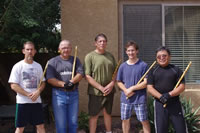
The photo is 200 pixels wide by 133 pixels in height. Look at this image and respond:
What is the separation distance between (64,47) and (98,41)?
24.7 inches

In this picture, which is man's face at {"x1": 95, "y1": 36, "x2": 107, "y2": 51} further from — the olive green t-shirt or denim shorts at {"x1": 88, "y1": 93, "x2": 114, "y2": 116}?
denim shorts at {"x1": 88, "y1": 93, "x2": 114, "y2": 116}

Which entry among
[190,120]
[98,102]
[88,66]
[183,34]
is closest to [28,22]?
[88,66]

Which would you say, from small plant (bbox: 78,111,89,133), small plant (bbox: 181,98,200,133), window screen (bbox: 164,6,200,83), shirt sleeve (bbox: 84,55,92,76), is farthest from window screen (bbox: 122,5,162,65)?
shirt sleeve (bbox: 84,55,92,76)

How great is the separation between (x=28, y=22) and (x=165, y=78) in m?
2.71

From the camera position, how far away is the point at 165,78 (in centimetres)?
408

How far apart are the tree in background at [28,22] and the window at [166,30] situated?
1974mm

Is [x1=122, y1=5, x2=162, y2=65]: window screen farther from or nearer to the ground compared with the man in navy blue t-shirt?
farther from the ground

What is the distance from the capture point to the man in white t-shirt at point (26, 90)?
414 centimetres

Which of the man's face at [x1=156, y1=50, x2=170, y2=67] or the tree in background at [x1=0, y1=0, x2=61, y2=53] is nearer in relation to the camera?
the man's face at [x1=156, y1=50, x2=170, y2=67]

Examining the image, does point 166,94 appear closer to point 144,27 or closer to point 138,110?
point 138,110

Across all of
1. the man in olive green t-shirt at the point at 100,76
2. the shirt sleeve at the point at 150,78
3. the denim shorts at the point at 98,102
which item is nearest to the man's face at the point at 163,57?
the shirt sleeve at the point at 150,78

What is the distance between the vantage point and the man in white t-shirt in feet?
13.6

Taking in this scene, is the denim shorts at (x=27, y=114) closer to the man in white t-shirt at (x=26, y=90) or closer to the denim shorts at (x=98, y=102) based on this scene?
the man in white t-shirt at (x=26, y=90)

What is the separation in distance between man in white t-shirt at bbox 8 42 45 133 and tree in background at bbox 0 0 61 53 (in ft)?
3.96
